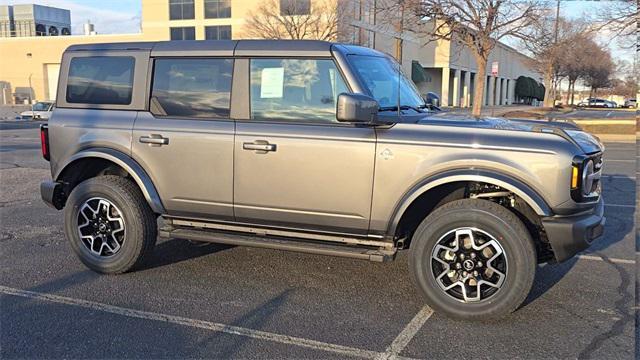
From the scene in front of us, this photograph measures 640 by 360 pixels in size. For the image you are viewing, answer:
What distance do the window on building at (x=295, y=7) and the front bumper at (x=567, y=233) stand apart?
37.2 m

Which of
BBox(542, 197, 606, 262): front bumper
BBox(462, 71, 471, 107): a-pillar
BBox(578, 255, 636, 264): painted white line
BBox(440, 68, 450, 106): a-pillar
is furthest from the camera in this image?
BBox(462, 71, 471, 107): a-pillar

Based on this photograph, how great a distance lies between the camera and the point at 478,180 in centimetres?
404

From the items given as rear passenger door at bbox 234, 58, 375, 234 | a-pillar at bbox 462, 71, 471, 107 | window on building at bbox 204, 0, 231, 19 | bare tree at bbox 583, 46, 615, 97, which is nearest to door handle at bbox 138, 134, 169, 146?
rear passenger door at bbox 234, 58, 375, 234

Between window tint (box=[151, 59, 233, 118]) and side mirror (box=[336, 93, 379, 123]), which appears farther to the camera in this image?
window tint (box=[151, 59, 233, 118])

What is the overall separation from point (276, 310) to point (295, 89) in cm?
181

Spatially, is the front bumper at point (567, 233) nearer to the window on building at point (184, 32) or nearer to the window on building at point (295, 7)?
the window on building at point (295, 7)

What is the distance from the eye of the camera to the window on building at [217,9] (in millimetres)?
51969

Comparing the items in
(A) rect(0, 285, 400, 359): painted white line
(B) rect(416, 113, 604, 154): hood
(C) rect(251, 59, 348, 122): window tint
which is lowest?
(A) rect(0, 285, 400, 359): painted white line

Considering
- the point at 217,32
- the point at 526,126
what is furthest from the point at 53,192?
the point at 217,32

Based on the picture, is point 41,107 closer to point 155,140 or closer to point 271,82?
point 155,140

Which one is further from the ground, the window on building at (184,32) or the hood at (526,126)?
the window on building at (184,32)

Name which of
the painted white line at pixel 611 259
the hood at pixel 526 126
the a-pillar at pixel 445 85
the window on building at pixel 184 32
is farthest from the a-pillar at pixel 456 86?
the hood at pixel 526 126

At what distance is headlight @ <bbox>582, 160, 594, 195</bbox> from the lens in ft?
13.0

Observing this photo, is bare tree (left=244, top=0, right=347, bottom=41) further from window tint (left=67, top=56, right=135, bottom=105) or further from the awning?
window tint (left=67, top=56, right=135, bottom=105)
